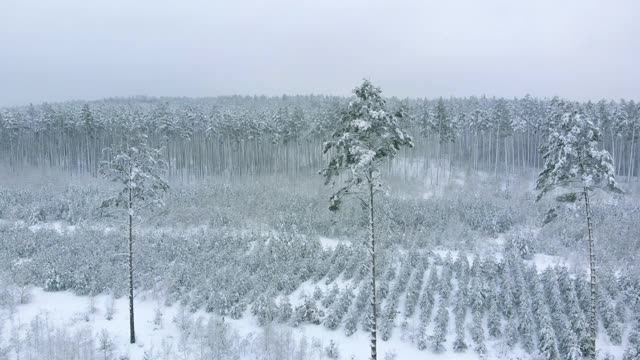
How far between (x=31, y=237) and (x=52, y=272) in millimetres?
9277

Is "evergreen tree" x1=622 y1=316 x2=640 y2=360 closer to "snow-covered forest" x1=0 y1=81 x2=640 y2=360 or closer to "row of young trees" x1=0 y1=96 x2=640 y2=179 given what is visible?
"snow-covered forest" x1=0 y1=81 x2=640 y2=360

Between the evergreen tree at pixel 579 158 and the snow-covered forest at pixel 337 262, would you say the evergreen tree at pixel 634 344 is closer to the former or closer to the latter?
the snow-covered forest at pixel 337 262

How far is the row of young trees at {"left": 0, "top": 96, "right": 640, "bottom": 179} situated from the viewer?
67438 millimetres

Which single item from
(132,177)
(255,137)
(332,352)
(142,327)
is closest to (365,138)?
(332,352)

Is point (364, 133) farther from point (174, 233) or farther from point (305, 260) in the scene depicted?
point (174, 233)

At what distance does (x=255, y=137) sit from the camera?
68.8m

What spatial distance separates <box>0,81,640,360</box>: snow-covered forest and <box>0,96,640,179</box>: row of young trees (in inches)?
386

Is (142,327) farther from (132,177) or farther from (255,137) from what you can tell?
(255,137)

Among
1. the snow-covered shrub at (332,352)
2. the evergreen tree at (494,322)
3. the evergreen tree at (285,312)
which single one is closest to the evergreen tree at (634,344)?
the evergreen tree at (494,322)

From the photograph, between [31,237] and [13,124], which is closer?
[31,237]

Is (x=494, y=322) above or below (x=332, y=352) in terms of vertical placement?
above

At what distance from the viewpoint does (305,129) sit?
68.9 m

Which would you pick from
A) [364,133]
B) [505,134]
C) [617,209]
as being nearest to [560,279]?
[364,133]

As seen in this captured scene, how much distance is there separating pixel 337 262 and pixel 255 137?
134ft
